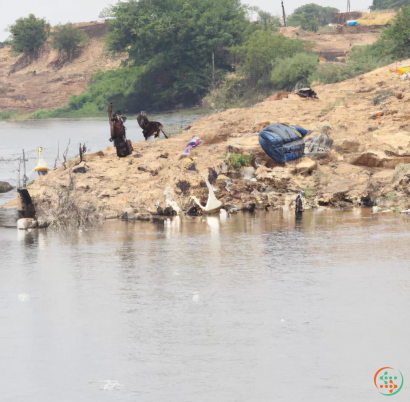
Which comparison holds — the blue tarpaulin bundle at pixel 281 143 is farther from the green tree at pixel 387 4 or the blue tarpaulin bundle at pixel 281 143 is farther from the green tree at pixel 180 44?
the green tree at pixel 387 4

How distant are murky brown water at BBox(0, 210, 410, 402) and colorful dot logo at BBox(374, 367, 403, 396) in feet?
0.24

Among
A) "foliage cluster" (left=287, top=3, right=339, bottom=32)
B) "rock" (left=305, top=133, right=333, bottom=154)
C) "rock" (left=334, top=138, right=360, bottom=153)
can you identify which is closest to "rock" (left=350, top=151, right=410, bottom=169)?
"rock" (left=334, top=138, right=360, bottom=153)

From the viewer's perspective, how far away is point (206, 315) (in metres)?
9.15

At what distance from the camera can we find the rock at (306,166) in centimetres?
1792

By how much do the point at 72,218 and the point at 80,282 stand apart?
560 cm

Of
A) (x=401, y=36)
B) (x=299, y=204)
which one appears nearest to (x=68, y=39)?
(x=401, y=36)

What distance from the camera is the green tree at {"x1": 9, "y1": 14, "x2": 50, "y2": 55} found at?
9450cm

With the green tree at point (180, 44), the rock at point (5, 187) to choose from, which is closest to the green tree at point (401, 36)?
the green tree at point (180, 44)

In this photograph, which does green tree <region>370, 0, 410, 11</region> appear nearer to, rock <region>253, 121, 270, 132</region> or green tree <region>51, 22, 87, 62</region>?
green tree <region>51, 22, 87, 62</region>

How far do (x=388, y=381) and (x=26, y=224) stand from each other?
10682 mm

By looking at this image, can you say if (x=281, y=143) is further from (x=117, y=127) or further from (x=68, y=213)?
(x=68, y=213)

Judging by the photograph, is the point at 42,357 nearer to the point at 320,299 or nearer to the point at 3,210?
the point at 320,299

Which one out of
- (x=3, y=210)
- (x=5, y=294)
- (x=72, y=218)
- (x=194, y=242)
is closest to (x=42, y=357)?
(x=5, y=294)

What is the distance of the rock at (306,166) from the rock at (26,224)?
5.76m
